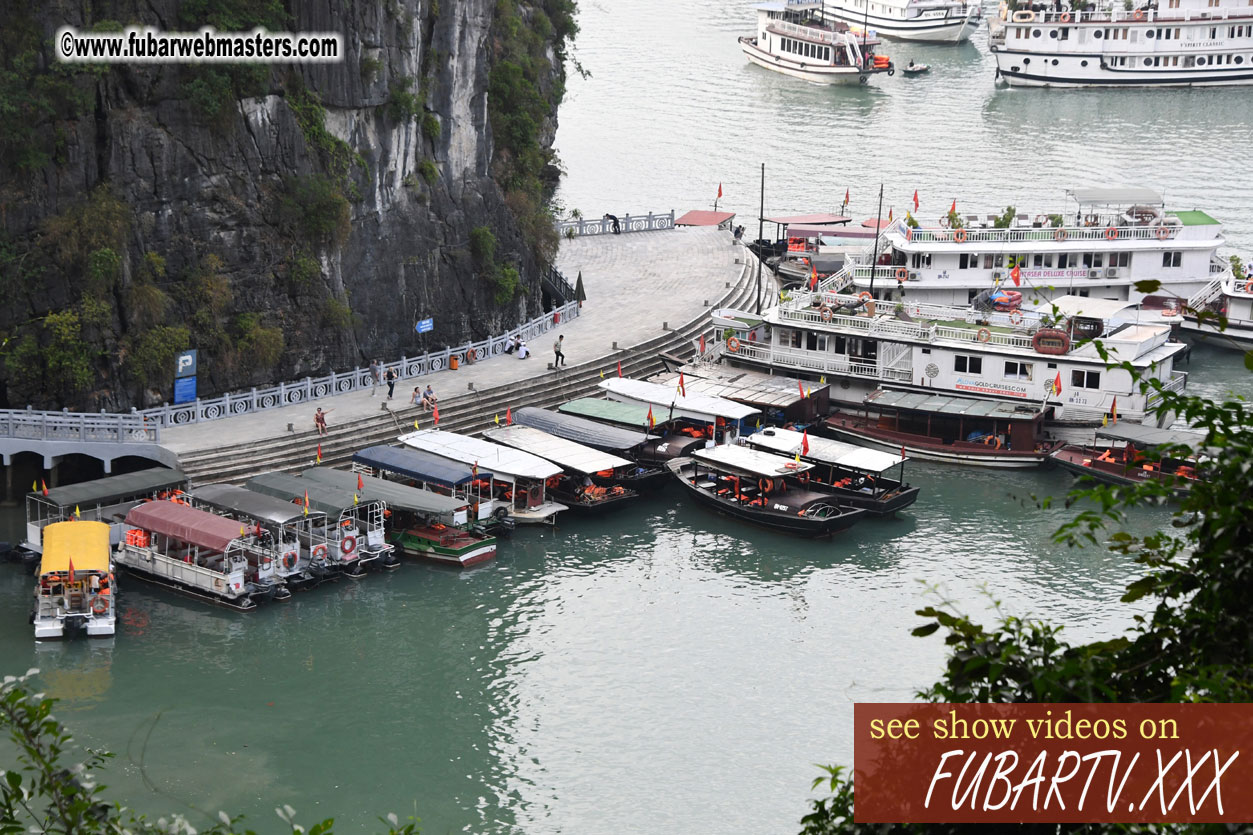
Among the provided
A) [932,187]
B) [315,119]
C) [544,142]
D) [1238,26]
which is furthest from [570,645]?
[1238,26]

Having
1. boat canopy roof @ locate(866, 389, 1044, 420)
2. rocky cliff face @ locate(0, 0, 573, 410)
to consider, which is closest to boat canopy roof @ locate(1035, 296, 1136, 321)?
boat canopy roof @ locate(866, 389, 1044, 420)

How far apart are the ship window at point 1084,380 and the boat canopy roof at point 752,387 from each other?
842 centimetres

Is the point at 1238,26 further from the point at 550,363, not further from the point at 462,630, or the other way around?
the point at 462,630

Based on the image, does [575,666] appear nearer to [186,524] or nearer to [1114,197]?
[186,524]

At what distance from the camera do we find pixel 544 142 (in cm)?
7350

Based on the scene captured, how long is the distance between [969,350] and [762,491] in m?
10.9

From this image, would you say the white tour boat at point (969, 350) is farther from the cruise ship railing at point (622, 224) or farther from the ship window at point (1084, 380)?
the cruise ship railing at point (622, 224)

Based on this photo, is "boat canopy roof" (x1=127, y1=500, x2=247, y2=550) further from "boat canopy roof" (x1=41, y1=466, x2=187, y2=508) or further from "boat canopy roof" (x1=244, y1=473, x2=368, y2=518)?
"boat canopy roof" (x1=244, y1=473, x2=368, y2=518)

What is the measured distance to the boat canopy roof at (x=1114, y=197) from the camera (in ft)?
212

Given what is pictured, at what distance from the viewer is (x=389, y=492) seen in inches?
1724

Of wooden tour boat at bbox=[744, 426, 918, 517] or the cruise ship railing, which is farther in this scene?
the cruise ship railing

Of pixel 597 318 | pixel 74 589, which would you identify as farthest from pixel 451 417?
pixel 74 589

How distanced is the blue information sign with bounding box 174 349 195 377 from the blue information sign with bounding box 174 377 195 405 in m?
0.17

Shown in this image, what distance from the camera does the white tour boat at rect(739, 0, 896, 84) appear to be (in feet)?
374
